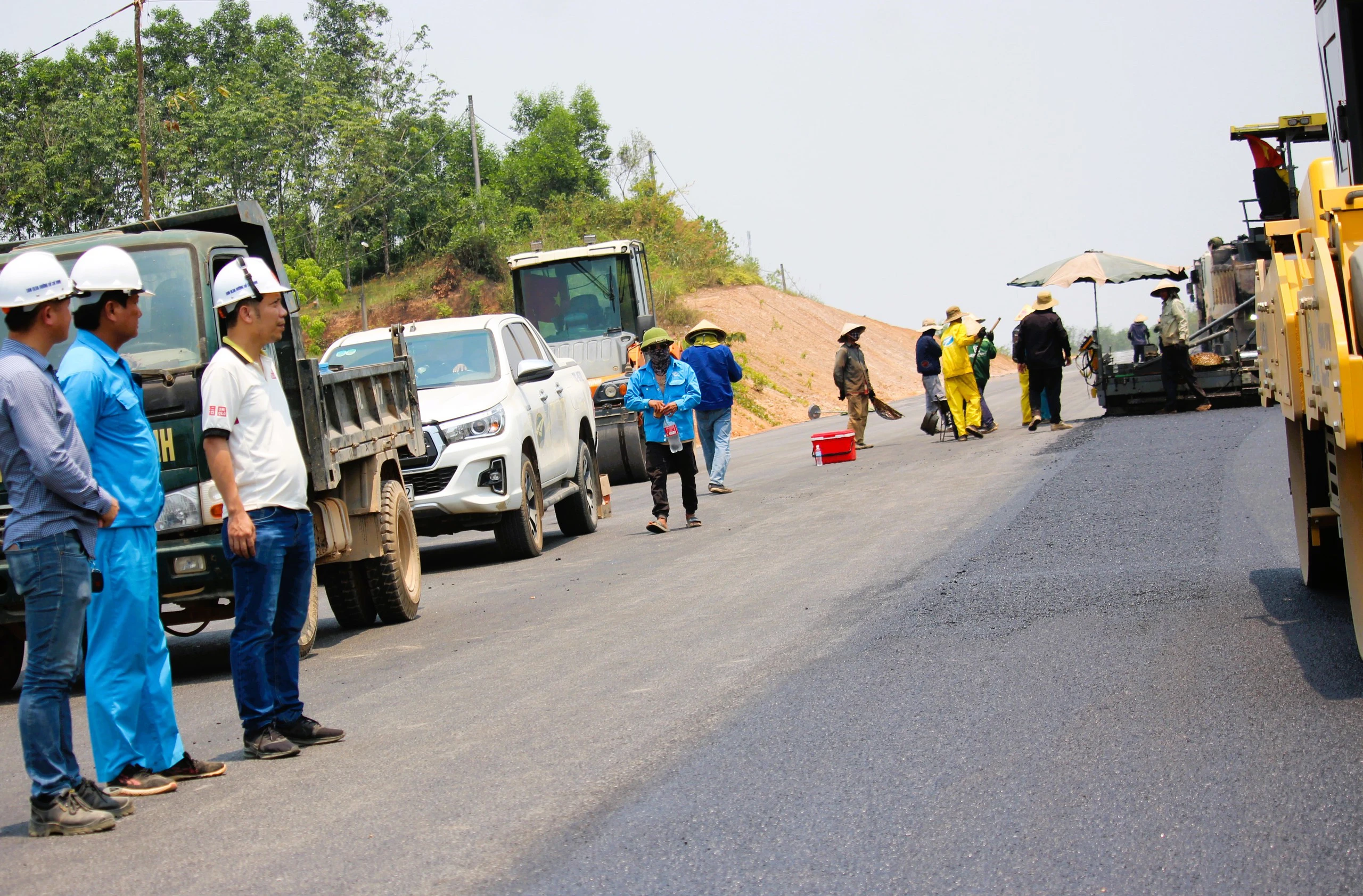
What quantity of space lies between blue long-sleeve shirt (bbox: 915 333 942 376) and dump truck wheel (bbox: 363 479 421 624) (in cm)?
1347

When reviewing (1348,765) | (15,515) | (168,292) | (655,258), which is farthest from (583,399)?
(655,258)

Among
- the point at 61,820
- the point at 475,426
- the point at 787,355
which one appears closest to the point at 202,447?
the point at 61,820

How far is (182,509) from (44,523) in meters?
2.59

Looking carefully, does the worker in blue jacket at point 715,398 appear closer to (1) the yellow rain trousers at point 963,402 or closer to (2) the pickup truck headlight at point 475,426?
(2) the pickup truck headlight at point 475,426

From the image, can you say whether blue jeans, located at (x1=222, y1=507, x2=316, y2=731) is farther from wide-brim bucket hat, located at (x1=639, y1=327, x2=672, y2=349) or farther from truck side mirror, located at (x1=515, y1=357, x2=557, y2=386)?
wide-brim bucket hat, located at (x1=639, y1=327, x2=672, y2=349)

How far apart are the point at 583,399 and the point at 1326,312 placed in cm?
1023

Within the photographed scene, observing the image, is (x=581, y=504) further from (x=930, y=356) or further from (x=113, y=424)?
(x=930, y=356)

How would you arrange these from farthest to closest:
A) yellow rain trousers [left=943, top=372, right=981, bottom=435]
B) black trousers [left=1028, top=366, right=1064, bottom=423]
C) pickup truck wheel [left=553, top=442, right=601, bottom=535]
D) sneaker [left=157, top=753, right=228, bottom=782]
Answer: yellow rain trousers [left=943, top=372, right=981, bottom=435]
black trousers [left=1028, top=366, right=1064, bottom=423]
pickup truck wheel [left=553, top=442, right=601, bottom=535]
sneaker [left=157, top=753, right=228, bottom=782]

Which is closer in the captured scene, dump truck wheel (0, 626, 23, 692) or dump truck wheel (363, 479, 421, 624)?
dump truck wheel (0, 626, 23, 692)

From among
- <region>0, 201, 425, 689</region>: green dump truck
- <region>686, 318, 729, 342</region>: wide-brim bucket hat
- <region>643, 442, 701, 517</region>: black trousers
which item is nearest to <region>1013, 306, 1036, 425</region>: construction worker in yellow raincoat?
<region>686, 318, 729, 342</region>: wide-brim bucket hat

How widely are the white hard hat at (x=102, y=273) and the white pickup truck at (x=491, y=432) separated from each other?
5.49m

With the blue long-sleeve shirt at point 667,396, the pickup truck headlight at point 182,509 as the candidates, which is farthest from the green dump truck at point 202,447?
the blue long-sleeve shirt at point 667,396

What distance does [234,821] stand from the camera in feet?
15.4

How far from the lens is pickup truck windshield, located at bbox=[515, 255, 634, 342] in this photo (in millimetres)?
21297
